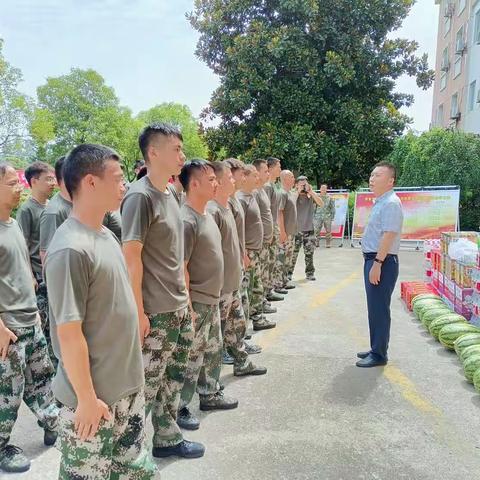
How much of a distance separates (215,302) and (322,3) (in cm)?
1356

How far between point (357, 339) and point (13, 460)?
372 cm

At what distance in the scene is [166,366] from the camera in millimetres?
2855

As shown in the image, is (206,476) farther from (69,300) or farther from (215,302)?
(69,300)

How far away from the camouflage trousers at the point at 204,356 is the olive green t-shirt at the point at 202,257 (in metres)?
0.11

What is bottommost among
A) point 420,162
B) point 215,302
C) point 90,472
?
point 90,472

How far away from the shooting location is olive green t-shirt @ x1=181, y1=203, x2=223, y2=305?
312 cm

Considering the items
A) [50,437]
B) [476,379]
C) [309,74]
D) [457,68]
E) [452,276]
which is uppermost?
[457,68]

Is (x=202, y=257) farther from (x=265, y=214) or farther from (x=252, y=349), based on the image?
(x=265, y=214)

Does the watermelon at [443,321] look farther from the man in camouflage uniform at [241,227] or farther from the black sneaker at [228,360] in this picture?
the black sneaker at [228,360]

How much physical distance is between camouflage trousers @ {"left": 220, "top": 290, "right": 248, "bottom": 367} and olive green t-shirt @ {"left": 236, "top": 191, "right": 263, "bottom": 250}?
1.44 m

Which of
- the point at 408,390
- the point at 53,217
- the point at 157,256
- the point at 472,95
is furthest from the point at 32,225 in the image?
the point at 472,95

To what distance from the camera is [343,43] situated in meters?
14.1

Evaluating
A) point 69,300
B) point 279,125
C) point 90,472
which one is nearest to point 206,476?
point 90,472

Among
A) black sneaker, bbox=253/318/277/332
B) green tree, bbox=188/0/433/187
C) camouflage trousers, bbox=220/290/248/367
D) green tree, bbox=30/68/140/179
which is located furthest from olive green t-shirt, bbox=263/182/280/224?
green tree, bbox=30/68/140/179
